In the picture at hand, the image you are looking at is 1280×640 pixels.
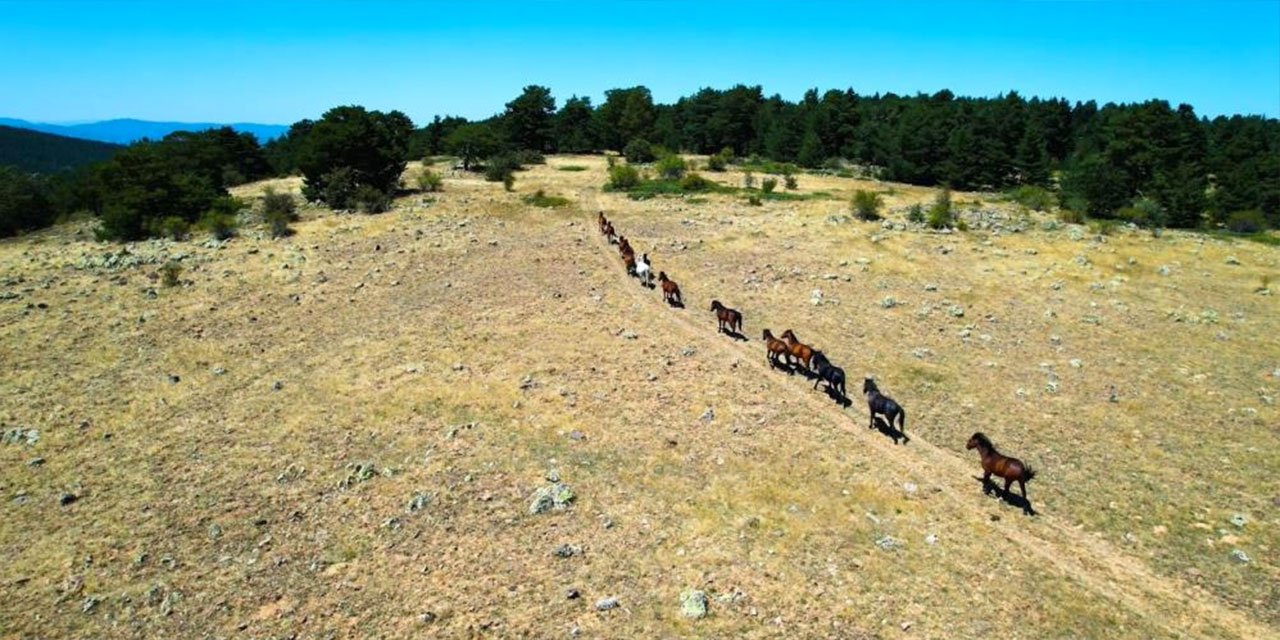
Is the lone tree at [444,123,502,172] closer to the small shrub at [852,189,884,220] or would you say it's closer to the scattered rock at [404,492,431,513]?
the small shrub at [852,189,884,220]

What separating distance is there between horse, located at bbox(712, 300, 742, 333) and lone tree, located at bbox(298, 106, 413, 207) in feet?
94.5

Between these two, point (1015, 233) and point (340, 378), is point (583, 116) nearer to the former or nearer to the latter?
point (1015, 233)

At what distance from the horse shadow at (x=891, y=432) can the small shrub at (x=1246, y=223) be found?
3891cm

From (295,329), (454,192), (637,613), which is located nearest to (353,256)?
(295,329)

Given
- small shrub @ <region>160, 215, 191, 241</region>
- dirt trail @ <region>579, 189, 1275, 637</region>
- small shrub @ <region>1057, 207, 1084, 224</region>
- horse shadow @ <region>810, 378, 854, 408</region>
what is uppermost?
small shrub @ <region>1057, 207, 1084, 224</region>

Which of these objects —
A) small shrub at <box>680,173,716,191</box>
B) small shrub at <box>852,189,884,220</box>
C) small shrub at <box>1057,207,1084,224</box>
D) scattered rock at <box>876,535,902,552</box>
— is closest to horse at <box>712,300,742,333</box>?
scattered rock at <box>876,535,902,552</box>

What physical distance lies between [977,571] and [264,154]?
258ft

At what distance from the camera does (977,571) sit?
11.1 metres

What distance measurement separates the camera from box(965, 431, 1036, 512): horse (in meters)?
12.6

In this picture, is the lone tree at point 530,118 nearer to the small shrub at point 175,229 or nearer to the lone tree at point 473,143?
the lone tree at point 473,143

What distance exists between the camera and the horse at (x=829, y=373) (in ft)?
54.0

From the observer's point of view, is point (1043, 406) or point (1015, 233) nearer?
point (1043, 406)

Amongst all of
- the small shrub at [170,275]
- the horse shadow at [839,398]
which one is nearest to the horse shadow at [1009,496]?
the horse shadow at [839,398]

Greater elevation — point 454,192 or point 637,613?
point 454,192
